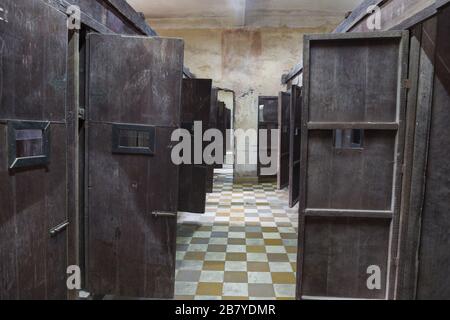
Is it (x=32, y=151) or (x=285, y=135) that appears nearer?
(x=32, y=151)

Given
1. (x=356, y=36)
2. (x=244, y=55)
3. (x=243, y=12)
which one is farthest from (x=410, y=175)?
(x=244, y=55)

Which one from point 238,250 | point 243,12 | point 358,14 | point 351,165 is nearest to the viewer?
point 351,165

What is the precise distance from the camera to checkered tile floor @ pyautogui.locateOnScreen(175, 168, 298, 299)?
2.98 m

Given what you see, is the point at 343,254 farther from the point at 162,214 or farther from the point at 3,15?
the point at 3,15

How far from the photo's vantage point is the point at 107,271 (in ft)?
8.69

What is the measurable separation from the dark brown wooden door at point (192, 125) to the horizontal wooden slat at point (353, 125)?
229 cm

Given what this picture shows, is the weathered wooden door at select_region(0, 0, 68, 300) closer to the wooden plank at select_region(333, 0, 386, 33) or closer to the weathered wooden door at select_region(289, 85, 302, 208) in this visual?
the wooden plank at select_region(333, 0, 386, 33)

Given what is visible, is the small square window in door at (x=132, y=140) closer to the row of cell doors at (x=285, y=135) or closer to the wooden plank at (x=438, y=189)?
the wooden plank at (x=438, y=189)

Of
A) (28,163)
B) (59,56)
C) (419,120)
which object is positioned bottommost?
(28,163)

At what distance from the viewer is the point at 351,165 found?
246 centimetres

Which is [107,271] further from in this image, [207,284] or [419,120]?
[419,120]

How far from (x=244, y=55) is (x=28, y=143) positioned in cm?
661

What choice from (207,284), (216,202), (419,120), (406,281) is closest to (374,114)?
(419,120)
